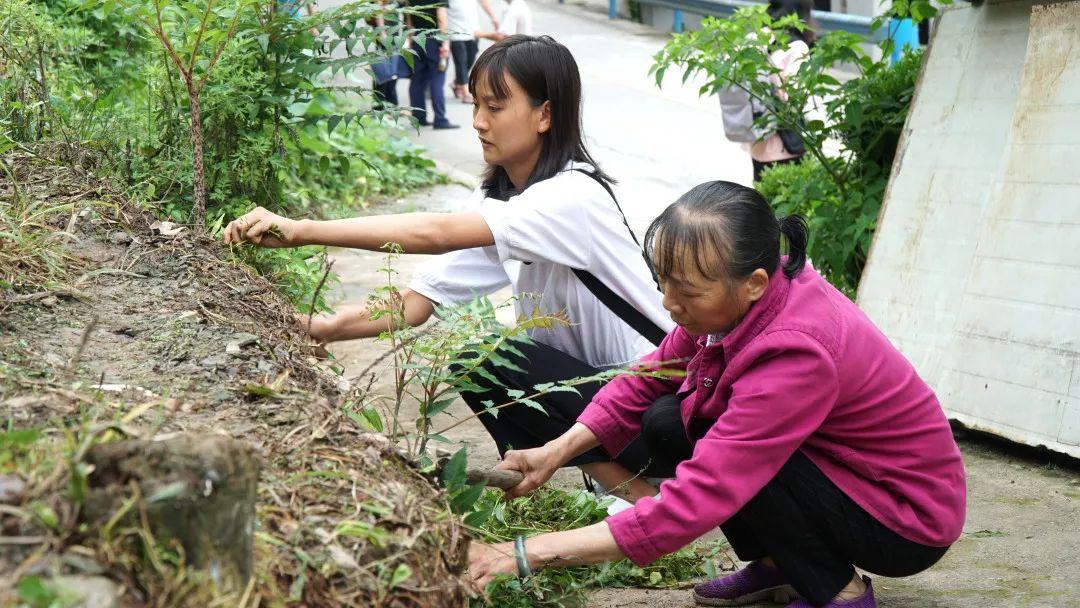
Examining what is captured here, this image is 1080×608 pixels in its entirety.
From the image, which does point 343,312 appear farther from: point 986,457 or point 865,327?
point 986,457

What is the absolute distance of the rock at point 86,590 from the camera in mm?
1290

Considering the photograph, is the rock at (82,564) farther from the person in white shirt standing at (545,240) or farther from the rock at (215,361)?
the person in white shirt standing at (545,240)

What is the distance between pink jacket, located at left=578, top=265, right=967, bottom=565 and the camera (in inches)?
87.5

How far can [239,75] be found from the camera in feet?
10.7

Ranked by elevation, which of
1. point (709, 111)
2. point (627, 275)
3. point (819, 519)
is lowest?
point (709, 111)

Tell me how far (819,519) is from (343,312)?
4.86 feet

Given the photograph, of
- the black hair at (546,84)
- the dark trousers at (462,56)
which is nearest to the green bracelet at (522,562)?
the black hair at (546,84)

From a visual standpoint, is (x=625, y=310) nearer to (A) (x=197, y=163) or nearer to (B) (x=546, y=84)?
(B) (x=546, y=84)

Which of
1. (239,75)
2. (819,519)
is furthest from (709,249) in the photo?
(239,75)

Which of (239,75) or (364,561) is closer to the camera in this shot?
(364,561)

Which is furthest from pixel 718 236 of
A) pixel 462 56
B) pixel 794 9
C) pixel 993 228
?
pixel 462 56

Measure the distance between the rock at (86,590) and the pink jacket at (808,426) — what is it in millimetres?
1099

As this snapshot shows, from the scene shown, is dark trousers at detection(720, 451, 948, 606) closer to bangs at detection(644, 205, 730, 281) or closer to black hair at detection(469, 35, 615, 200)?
bangs at detection(644, 205, 730, 281)

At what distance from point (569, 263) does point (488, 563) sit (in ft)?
3.29
